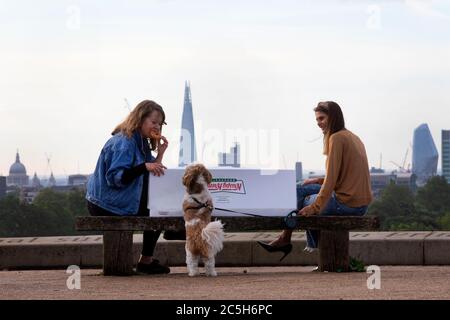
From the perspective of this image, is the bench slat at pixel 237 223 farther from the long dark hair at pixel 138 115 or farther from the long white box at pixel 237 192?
the long dark hair at pixel 138 115

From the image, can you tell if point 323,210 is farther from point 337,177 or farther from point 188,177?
point 188,177

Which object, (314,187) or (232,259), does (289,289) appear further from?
(232,259)

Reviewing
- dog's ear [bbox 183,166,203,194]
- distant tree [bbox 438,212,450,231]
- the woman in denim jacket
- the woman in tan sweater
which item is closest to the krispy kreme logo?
dog's ear [bbox 183,166,203,194]

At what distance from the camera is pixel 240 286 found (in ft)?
40.1

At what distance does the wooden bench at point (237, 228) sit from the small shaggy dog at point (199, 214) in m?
0.24

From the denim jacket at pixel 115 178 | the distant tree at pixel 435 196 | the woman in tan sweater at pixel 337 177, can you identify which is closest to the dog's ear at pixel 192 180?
the denim jacket at pixel 115 178

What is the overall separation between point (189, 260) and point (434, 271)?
8.60 ft

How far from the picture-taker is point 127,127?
1358 cm

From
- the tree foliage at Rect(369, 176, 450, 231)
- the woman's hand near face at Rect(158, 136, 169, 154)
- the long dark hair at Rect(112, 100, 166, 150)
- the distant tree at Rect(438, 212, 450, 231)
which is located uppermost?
the long dark hair at Rect(112, 100, 166, 150)

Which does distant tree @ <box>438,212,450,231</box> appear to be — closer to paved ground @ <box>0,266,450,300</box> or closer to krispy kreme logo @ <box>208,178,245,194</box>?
paved ground @ <box>0,266,450,300</box>

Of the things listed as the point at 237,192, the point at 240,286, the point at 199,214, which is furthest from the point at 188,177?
the point at 240,286

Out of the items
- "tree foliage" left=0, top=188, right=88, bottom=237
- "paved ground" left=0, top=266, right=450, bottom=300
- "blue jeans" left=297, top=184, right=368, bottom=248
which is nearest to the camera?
"paved ground" left=0, top=266, right=450, bottom=300

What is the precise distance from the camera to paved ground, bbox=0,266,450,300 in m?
11.2

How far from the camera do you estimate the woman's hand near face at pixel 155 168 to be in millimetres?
13305
